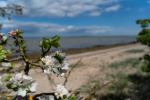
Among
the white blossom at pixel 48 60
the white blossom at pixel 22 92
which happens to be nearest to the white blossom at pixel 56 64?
the white blossom at pixel 48 60

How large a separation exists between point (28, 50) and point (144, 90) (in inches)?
610

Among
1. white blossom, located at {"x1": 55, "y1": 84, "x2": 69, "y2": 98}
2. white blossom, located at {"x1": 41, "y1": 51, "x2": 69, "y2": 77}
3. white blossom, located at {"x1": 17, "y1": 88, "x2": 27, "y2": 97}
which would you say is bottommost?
white blossom, located at {"x1": 55, "y1": 84, "x2": 69, "y2": 98}

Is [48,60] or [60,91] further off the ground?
[48,60]

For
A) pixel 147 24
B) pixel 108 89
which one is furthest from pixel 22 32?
pixel 108 89

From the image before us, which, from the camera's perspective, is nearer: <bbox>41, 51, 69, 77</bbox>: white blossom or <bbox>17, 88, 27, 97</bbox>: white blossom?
<bbox>17, 88, 27, 97</bbox>: white blossom

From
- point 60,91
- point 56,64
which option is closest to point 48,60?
point 56,64

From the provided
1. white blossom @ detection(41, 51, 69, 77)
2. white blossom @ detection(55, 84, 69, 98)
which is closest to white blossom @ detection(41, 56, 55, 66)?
white blossom @ detection(41, 51, 69, 77)

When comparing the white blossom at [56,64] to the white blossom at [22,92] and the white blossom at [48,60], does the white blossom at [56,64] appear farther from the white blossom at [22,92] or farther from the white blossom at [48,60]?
the white blossom at [22,92]

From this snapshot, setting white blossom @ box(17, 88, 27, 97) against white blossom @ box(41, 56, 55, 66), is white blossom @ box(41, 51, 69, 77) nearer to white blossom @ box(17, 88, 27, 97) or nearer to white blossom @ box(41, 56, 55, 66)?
white blossom @ box(41, 56, 55, 66)

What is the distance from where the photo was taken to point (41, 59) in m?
2.15

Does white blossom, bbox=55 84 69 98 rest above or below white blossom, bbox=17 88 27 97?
below

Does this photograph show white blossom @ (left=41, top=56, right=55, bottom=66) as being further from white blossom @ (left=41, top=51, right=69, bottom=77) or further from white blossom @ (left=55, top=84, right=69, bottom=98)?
white blossom @ (left=55, top=84, right=69, bottom=98)

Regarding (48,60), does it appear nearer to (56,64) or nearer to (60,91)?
(56,64)

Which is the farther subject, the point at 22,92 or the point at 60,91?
the point at 60,91
